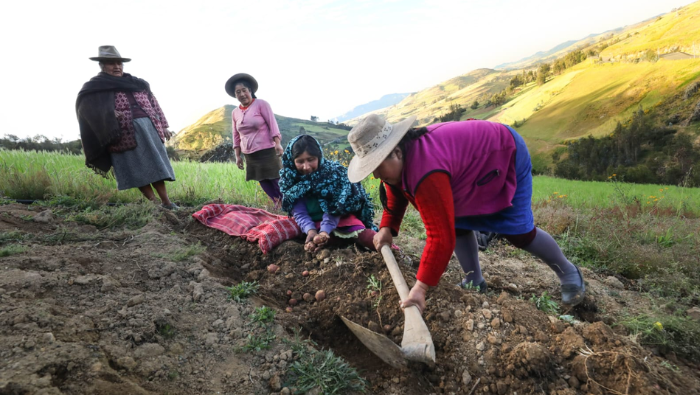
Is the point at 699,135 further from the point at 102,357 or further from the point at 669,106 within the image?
the point at 102,357

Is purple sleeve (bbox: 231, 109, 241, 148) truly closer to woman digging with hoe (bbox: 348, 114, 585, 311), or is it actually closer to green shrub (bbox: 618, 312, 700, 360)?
woman digging with hoe (bbox: 348, 114, 585, 311)

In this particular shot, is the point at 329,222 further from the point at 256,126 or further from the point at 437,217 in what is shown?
the point at 256,126

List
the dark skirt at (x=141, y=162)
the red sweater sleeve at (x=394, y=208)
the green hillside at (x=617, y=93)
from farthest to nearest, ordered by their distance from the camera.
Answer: the green hillside at (x=617, y=93) → the dark skirt at (x=141, y=162) → the red sweater sleeve at (x=394, y=208)

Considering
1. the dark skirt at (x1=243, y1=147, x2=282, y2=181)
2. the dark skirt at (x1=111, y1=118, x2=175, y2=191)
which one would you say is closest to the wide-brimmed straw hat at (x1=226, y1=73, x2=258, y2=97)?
the dark skirt at (x1=243, y1=147, x2=282, y2=181)

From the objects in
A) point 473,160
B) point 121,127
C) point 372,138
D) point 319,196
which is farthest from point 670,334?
point 121,127

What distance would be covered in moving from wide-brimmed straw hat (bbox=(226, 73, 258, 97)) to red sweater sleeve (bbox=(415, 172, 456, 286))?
11.2 ft

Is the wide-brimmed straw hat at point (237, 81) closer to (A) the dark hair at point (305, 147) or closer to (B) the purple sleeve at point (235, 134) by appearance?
(B) the purple sleeve at point (235, 134)

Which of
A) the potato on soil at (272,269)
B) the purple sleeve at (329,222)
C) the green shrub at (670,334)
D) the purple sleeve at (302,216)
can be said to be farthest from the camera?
the purple sleeve at (302,216)

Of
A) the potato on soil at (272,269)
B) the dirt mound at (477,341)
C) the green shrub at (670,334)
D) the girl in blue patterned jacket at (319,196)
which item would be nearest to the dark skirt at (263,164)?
the girl in blue patterned jacket at (319,196)

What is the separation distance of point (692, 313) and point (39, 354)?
10.8 feet

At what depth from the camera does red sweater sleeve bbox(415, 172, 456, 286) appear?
4.27 ft

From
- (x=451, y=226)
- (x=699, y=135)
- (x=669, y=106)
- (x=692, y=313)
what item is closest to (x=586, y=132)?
(x=669, y=106)

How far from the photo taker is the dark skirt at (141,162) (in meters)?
3.61

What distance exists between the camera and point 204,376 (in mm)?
1259
